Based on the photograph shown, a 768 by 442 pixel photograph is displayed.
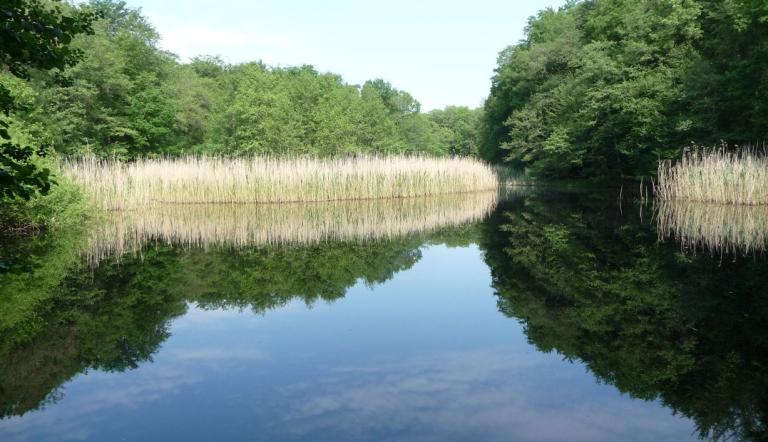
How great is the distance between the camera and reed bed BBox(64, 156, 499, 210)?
1386 cm

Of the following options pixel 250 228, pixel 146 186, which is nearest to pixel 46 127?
pixel 146 186

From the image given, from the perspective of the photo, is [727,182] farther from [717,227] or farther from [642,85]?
[642,85]

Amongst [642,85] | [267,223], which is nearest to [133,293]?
[267,223]

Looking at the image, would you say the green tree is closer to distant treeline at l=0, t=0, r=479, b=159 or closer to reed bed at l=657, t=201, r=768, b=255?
reed bed at l=657, t=201, r=768, b=255

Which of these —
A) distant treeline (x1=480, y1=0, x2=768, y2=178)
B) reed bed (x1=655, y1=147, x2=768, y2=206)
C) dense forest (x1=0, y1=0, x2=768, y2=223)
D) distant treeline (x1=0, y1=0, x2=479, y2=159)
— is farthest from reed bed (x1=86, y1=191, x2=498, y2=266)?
distant treeline (x1=480, y1=0, x2=768, y2=178)

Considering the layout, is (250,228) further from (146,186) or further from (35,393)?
(35,393)

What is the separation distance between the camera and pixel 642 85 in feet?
67.6

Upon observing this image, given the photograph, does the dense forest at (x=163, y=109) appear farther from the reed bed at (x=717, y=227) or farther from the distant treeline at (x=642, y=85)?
the reed bed at (x=717, y=227)

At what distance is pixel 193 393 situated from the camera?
330 cm

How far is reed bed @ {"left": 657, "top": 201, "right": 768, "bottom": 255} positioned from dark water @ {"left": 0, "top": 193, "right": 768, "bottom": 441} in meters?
0.83

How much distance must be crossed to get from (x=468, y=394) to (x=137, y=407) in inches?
70.5

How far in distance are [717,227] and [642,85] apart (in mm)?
12441

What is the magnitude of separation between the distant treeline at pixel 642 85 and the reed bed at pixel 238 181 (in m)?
8.97

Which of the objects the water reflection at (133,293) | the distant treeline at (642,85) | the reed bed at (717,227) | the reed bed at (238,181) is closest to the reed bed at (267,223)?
the reed bed at (238,181)
